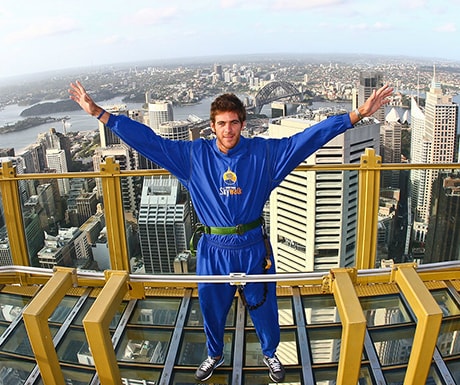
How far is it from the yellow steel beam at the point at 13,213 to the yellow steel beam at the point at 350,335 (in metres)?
2.37

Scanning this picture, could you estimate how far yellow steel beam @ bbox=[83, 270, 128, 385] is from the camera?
145 cm

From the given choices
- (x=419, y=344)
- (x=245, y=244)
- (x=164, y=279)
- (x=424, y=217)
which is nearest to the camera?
(x=419, y=344)

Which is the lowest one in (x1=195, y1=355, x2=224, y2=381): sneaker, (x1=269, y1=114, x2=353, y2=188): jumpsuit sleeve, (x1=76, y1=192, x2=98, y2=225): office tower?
A: (x1=195, y1=355, x2=224, y2=381): sneaker

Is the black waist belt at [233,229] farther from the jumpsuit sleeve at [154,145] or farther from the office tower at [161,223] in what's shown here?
the office tower at [161,223]

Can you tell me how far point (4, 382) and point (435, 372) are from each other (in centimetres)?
204

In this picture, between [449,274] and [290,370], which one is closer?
[290,370]

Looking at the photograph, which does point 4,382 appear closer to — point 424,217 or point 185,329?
point 185,329

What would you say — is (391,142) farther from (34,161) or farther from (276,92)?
(276,92)

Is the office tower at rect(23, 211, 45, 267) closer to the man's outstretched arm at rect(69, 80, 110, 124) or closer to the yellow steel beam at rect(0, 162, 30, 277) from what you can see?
the yellow steel beam at rect(0, 162, 30, 277)

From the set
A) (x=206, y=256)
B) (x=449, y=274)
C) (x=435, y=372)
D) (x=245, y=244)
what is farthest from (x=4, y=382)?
(x=449, y=274)

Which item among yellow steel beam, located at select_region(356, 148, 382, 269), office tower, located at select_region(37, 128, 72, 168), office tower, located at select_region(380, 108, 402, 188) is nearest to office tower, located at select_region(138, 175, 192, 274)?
yellow steel beam, located at select_region(356, 148, 382, 269)

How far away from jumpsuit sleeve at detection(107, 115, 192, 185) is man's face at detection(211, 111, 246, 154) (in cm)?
17

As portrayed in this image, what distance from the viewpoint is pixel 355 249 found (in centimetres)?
294

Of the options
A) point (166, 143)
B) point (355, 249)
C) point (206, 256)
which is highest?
point (166, 143)
